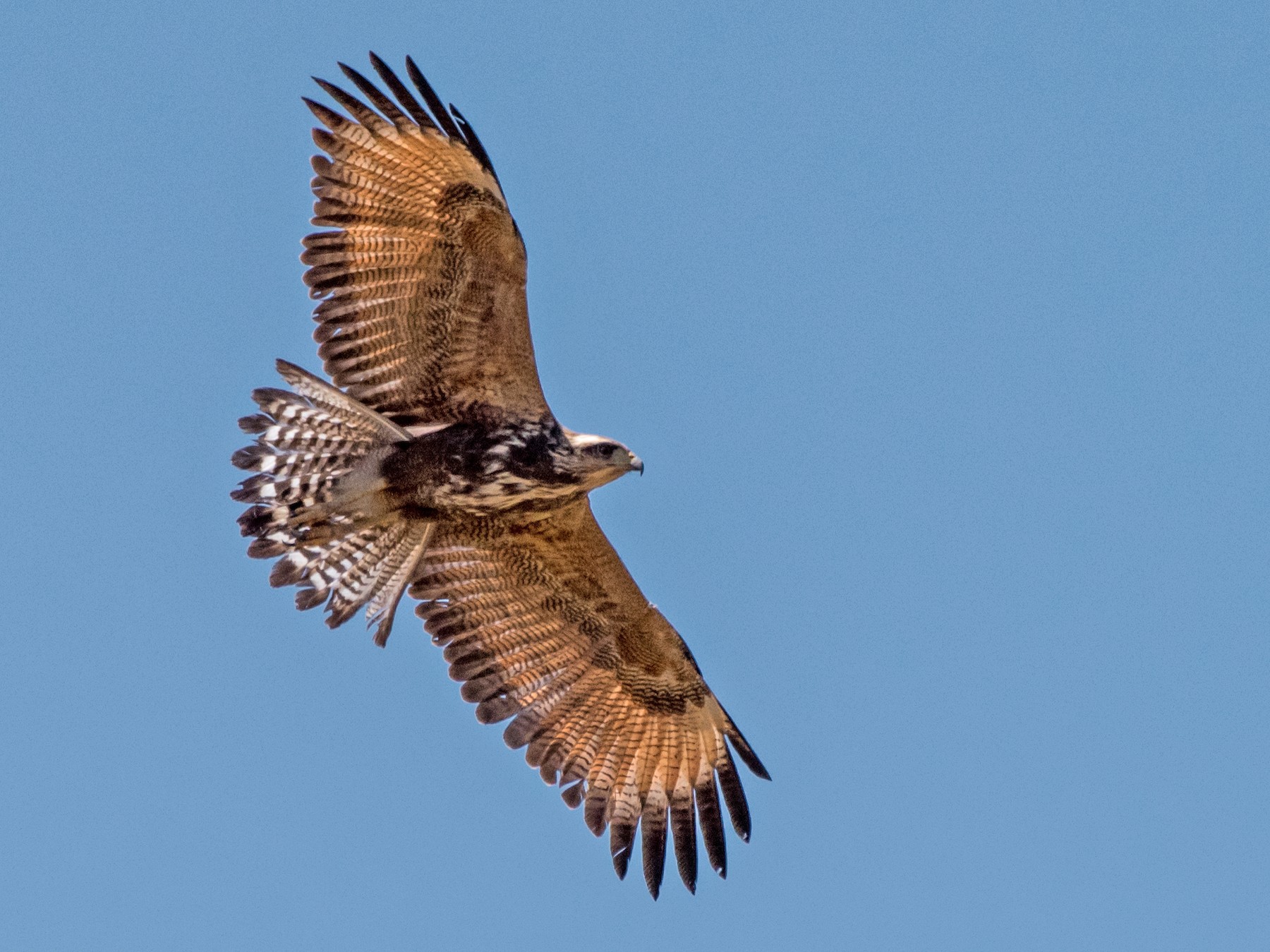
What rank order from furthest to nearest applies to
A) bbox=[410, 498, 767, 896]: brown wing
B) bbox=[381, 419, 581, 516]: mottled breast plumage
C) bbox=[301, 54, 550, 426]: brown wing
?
bbox=[410, 498, 767, 896]: brown wing → bbox=[381, 419, 581, 516]: mottled breast plumage → bbox=[301, 54, 550, 426]: brown wing

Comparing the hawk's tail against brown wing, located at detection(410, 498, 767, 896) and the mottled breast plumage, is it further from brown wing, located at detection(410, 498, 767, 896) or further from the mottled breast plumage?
brown wing, located at detection(410, 498, 767, 896)

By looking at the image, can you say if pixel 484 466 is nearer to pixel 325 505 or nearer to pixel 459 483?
pixel 459 483

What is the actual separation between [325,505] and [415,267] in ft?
4.87

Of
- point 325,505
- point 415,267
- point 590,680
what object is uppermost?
point 415,267

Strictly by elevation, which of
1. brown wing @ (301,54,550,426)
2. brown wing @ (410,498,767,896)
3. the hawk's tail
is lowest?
brown wing @ (410,498,767,896)

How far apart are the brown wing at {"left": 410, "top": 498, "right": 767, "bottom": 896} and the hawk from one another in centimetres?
1

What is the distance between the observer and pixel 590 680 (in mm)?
13273

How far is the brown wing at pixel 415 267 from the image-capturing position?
38.3 ft

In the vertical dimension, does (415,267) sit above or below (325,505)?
above

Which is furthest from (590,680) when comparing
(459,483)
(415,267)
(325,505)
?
(415,267)

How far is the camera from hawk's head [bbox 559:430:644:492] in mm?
11773

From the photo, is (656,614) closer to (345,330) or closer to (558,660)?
→ (558,660)

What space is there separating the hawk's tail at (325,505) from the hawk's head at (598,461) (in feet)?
3.20

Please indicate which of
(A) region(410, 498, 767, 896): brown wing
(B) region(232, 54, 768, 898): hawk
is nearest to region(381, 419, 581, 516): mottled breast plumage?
(B) region(232, 54, 768, 898): hawk
